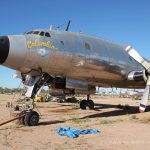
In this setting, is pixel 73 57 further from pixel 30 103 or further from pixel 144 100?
pixel 144 100

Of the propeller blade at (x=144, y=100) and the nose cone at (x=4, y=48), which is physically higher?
the nose cone at (x=4, y=48)

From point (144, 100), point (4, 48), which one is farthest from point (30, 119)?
point (144, 100)

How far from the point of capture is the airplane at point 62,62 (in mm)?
14281

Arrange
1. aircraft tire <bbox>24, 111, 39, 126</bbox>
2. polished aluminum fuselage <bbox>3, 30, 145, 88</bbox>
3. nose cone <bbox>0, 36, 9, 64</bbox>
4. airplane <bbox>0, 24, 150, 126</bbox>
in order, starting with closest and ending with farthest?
1. nose cone <bbox>0, 36, 9, 64</bbox>
2. aircraft tire <bbox>24, 111, 39, 126</bbox>
3. airplane <bbox>0, 24, 150, 126</bbox>
4. polished aluminum fuselage <bbox>3, 30, 145, 88</bbox>

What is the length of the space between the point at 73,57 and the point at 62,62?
809 millimetres

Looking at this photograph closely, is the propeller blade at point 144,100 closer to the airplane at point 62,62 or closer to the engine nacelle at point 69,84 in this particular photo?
the airplane at point 62,62

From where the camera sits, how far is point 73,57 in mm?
16375

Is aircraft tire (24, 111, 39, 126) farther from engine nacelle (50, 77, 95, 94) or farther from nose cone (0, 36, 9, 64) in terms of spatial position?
engine nacelle (50, 77, 95, 94)

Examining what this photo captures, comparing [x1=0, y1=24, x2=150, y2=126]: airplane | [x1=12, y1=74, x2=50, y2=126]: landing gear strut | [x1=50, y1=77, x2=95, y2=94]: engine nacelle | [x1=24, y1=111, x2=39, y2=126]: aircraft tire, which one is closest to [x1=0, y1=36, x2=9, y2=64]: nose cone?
[x1=0, y1=24, x2=150, y2=126]: airplane

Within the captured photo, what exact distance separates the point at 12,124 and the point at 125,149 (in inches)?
280

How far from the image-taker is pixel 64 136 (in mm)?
11094

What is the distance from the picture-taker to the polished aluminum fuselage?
14523 mm

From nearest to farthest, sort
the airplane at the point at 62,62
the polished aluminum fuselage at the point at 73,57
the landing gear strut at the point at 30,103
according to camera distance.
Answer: the landing gear strut at the point at 30,103, the airplane at the point at 62,62, the polished aluminum fuselage at the point at 73,57

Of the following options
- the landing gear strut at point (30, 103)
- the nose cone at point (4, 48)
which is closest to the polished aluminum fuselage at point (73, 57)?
the nose cone at point (4, 48)
